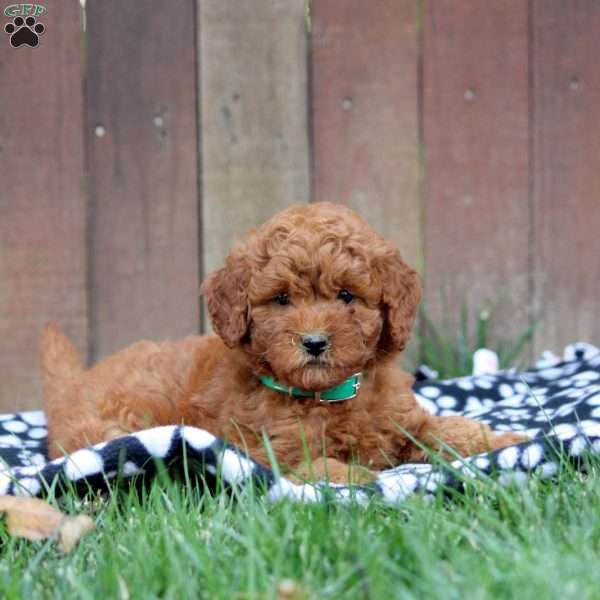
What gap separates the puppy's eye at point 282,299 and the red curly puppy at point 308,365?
10 mm

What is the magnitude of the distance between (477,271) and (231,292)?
189cm

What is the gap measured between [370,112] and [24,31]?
1.60 m

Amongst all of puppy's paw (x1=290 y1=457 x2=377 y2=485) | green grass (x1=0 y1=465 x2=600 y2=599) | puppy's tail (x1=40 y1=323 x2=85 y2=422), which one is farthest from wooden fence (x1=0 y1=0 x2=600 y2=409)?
green grass (x1=0 y1=465 x2=600 y2=599)

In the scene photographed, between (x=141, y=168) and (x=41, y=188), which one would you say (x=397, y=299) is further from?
(x=41, y=188)

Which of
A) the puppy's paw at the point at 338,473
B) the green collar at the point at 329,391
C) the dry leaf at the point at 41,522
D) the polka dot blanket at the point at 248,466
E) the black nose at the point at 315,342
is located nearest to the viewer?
the dry leaf at the point at 41,522

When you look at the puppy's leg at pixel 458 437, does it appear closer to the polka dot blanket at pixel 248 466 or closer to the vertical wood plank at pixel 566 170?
the polka dot blanket at pixel 248 466

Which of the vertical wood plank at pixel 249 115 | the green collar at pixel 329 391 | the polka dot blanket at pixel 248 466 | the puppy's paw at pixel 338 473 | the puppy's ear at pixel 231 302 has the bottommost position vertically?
the puppy's paw at pixel 338 473

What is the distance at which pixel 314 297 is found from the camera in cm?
323

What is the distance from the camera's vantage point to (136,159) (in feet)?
15.5

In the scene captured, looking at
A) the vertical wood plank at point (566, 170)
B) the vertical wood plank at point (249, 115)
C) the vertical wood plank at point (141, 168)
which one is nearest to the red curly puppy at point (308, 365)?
the vertical wood plank at point (141, 168)

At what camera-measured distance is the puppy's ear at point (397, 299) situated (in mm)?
3334

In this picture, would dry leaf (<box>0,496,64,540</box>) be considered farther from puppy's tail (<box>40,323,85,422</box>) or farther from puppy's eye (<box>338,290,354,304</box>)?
puppy's tail (<box>40,323,85,422</box>)

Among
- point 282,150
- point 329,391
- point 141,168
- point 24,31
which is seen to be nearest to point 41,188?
point 141,168

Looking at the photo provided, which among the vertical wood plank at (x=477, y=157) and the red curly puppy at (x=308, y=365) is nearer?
the red curly puppy at (x=308, y=365)
